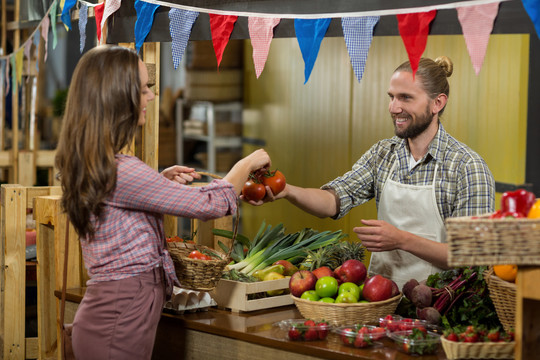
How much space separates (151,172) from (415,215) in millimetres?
1423

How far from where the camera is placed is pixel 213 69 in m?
7.57

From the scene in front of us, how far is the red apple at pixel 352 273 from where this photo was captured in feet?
8.84

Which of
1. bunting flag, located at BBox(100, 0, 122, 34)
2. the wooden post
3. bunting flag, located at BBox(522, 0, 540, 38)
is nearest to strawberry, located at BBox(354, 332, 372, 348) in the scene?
bunting flag, located at BBox(522, 0, 540, 38)

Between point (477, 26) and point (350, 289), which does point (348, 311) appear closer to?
point (350, 289)

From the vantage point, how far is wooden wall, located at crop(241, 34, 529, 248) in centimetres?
493

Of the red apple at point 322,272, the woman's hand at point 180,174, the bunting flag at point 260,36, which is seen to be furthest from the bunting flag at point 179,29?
the red apple at point 322,272

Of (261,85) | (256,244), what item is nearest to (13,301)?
(256,244)

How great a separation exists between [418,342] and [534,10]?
1.08m

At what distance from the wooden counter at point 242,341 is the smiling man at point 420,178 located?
592mm

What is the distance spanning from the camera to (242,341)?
8.46 ft

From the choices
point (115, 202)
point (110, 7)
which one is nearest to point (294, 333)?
point (115, 202)

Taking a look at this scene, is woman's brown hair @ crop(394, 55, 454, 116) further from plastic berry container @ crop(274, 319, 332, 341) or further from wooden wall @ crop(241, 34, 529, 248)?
wooden wall @ crop(241, 34, 529, 248)

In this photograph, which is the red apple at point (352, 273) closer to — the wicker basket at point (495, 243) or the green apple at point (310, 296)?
the green apple at point (310, 296)

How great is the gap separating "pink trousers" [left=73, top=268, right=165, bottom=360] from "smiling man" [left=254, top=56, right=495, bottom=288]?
2.99 ft
